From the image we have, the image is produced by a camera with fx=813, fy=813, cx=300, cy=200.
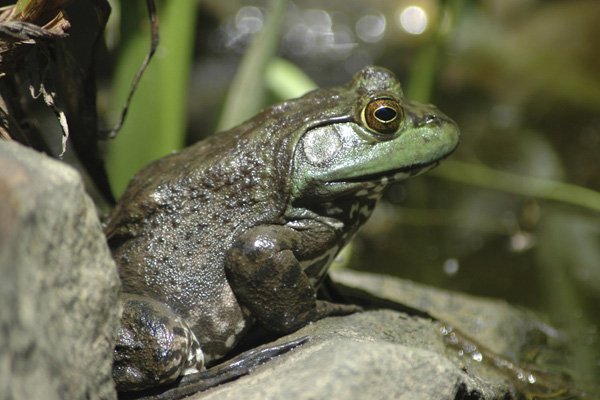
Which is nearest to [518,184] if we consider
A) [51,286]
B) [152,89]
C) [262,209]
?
[152,89]

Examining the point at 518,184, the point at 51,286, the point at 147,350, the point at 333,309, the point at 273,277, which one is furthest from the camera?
the point at 518,184

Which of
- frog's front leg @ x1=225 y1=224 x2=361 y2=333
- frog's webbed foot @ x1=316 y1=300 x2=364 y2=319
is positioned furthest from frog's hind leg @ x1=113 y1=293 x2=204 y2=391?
frog's webbed foot @ x1=316 y1=300 x2=364 y2=319

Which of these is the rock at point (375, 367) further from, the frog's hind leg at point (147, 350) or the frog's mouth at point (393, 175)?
the frog's mouth at point (393, 175)

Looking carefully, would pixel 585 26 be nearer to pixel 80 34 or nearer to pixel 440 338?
pixel 440 338

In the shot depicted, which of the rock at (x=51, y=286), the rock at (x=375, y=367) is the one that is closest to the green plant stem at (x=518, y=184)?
the rock at (x=375, y=367)

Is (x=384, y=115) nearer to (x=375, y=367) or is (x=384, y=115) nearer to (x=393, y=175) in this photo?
(x=393, y=175)

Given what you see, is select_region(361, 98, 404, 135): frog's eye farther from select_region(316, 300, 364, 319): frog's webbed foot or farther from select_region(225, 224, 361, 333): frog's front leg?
select_region(316, 300, 364, 319): frog's webbed foot
